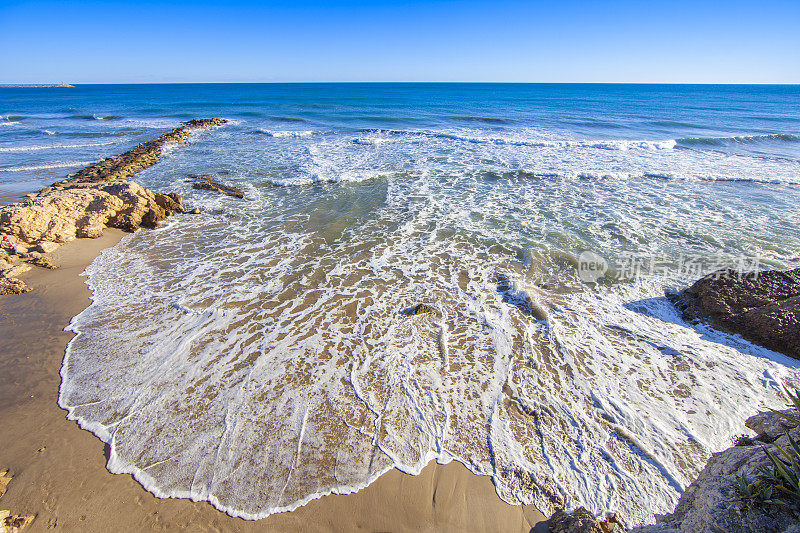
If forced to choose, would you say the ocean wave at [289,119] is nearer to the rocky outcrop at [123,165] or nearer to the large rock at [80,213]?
the rocky outcrop at [123,165]

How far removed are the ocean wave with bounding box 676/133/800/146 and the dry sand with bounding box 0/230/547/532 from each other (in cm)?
2629

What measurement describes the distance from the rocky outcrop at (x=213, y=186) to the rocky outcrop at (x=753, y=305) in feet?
41.3

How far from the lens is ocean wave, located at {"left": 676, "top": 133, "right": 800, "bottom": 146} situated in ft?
70.4

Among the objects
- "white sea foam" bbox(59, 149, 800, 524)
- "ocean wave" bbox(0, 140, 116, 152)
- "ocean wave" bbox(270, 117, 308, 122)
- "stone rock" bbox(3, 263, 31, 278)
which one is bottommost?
"white sea foam" bbox(59, 149, 800, 524)

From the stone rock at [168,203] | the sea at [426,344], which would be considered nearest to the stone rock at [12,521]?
the sea at [426,344]

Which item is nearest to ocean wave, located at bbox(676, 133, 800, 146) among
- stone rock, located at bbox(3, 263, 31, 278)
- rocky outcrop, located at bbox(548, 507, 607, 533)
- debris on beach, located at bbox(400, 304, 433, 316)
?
debris on beach, located at bbox(400, 304, 433, 316)

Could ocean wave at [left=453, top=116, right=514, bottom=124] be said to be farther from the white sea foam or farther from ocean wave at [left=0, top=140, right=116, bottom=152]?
ocean wave at [left=0, top=140, right=116, bottom=152]

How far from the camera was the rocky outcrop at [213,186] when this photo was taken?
1216 cm

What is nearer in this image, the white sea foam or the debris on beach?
the white sea foam

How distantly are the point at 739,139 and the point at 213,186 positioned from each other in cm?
3042

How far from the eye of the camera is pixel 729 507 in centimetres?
185

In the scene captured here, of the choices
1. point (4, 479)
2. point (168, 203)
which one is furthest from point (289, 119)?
point (4, 479)

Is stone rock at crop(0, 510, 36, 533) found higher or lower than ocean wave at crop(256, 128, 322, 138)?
lower

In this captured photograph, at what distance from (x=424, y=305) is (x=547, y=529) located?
11.6ft
